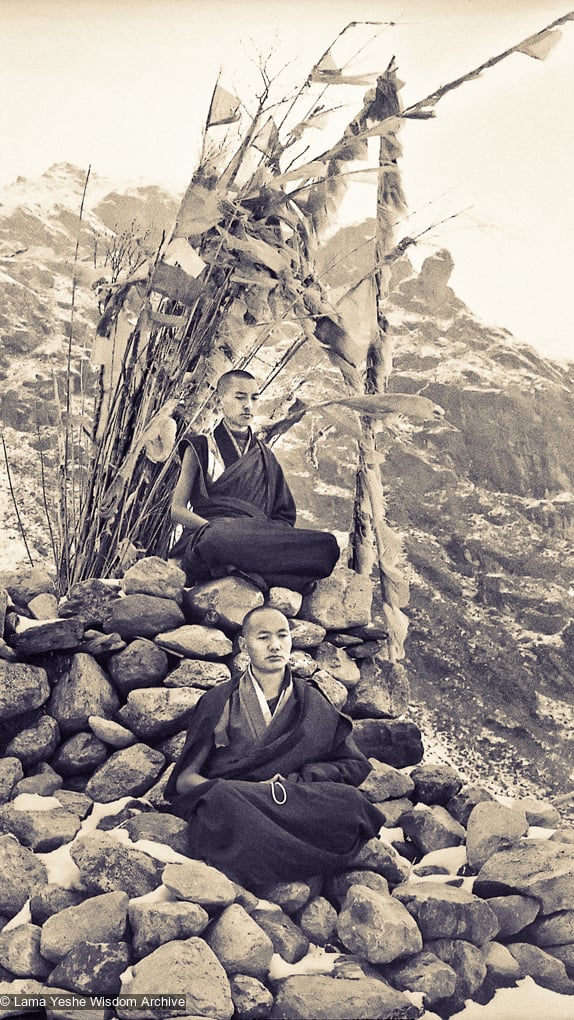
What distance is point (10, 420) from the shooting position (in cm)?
255

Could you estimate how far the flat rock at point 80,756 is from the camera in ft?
5.46

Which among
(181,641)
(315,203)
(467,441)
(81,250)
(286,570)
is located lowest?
(181,641)

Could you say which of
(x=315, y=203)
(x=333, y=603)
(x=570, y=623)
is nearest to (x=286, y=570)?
(x=333, y=603)

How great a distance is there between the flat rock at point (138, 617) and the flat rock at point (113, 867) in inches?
15.9

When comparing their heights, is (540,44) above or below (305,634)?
above

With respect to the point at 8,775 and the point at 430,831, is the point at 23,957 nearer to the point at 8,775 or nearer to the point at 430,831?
the point at 8,775

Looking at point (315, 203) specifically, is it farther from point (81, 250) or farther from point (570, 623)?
point (570, 623)

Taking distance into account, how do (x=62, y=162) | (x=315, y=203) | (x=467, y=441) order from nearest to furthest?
(x=315, y=203) < (x=62, y=162) < (x=467, y=441)

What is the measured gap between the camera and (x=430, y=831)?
5.63 feet

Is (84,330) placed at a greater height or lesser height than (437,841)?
greater

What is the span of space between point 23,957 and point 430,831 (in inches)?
27.8

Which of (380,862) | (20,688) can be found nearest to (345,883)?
(380,862)

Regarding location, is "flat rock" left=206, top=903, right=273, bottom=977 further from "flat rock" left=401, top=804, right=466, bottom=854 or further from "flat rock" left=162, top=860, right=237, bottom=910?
"flat rock" left=401, top=804, right=466, bottom=854

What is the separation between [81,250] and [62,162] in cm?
22
